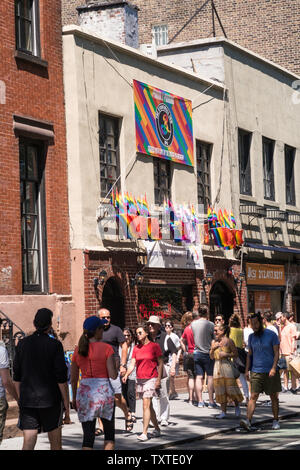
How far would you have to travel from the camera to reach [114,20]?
23141 millimetres

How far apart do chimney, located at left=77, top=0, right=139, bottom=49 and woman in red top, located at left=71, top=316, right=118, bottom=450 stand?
44.8ft

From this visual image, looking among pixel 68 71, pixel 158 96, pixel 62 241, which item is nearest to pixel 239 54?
pixel 158 96

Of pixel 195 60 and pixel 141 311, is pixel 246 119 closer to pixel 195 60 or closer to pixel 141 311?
pixel 195 60

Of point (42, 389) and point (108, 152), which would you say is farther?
point (108, 152)

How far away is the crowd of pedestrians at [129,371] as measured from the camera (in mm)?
9844

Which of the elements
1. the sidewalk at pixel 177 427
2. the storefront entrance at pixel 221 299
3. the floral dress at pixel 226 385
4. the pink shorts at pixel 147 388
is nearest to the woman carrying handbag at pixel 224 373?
the floral dress at pixel 226 385

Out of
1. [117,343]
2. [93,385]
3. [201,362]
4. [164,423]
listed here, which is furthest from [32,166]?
[93,385]

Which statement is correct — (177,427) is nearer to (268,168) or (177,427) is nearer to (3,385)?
(3,385)

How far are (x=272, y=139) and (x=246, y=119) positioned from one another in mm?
1909

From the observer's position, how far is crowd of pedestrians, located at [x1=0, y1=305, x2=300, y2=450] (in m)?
9.84

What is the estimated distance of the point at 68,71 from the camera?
1925 centimetres

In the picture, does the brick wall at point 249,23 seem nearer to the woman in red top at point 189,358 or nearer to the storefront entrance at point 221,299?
the storefront entrance at point 221,299

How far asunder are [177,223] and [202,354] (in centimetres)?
471

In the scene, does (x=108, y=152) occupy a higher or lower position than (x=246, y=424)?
higher
